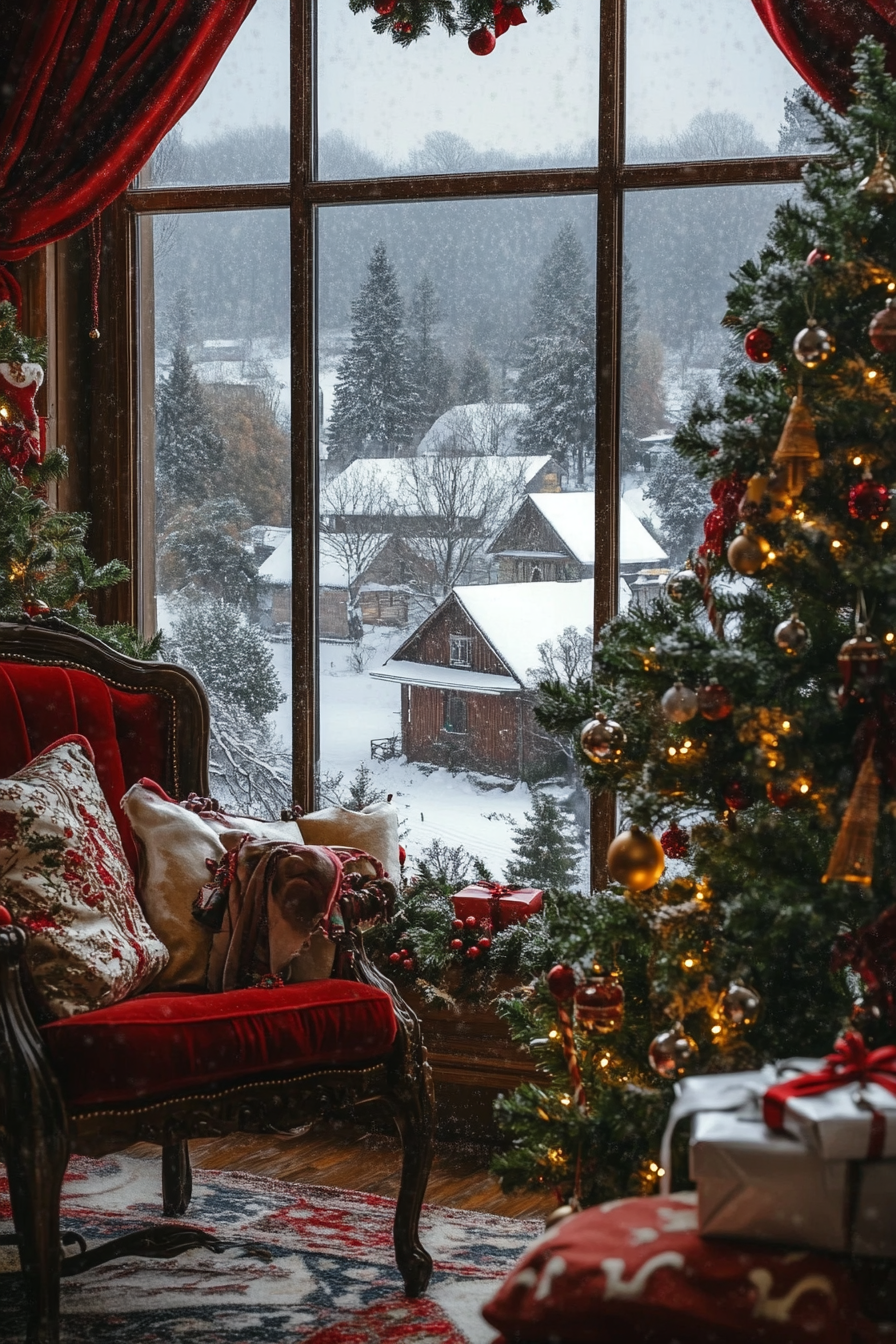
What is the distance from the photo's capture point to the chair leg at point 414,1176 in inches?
99.5

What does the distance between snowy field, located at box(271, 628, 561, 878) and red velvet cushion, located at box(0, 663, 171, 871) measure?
721 millimetres

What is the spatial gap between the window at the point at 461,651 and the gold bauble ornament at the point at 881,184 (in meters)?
1.75

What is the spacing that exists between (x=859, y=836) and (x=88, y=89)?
2806mm

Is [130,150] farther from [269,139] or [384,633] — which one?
[384,633]

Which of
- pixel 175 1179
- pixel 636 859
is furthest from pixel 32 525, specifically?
pixel 636 859

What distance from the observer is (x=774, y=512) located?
7.02ft

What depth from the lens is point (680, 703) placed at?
2.08m

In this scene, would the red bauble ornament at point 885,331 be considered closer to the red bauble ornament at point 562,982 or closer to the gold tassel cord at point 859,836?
the gold tassel cord at point 859,836

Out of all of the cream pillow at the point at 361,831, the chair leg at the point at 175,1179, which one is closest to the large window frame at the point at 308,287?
the cream pillow at the point at 361,831

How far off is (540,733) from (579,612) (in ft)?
1.07

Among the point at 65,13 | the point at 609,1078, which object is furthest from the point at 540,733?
the point at 65,13

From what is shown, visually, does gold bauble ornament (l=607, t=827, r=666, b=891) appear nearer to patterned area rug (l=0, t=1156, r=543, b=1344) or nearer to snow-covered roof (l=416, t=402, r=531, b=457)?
patterned area rug (l=0, t=1156, r=543, b=1344)

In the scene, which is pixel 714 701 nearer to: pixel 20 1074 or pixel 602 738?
pixel 602 738

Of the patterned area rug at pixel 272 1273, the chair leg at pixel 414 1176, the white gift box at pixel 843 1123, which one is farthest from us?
the chair leg at pixel 414 1176
